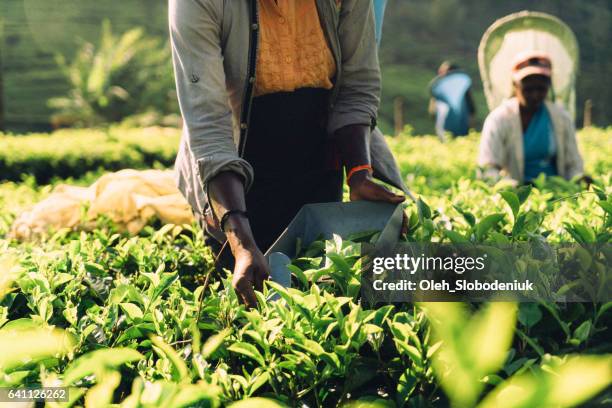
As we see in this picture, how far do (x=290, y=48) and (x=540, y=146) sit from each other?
110 inches

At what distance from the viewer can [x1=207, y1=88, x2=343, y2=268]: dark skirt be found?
2383 mm

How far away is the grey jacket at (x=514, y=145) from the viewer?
4598 mm

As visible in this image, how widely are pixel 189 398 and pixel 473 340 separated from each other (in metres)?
0.31

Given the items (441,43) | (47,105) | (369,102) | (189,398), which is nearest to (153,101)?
(47,105)

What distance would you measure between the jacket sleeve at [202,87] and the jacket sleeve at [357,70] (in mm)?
491

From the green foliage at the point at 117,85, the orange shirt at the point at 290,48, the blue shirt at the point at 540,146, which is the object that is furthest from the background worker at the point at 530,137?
the green foliage at the point at 117,85

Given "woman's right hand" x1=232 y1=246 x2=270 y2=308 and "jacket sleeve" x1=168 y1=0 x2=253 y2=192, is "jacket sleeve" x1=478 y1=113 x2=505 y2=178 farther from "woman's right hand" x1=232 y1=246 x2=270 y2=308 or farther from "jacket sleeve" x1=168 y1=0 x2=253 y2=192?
"woman's right hand" x1=232 y1=246 x2=270 y2=308

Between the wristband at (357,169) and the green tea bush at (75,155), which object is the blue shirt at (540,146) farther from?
the green tea bush at (75,155)

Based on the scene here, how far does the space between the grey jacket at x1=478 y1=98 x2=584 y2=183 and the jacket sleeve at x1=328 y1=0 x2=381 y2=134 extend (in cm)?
228

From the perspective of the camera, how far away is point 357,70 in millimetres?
2459

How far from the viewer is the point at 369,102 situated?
96.7 inches

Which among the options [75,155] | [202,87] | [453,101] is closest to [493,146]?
[202,87]

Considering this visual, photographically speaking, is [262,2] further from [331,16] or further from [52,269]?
[52,269]

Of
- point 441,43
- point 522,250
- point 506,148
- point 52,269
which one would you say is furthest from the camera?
point 441,43
